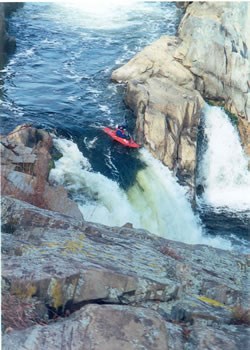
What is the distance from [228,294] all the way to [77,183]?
937 centimetres

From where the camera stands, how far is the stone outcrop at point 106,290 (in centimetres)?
632

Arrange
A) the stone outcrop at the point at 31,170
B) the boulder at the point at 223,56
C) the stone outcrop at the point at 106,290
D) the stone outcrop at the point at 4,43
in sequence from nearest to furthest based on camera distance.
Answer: the stone outcrop at the point at 106,290 → the stone outcrop at the point at 31,170 → the boulder at the point at 223,56 → the stone outcrop at the point at 4,43

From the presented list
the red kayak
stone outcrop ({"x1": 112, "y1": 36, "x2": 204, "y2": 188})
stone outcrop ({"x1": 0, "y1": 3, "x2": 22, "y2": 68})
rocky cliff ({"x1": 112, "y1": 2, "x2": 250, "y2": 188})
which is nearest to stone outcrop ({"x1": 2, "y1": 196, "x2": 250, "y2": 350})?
the red kayak

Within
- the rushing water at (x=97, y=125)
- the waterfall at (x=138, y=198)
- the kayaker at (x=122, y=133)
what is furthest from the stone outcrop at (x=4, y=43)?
the waterfall at (x=138, y=198)

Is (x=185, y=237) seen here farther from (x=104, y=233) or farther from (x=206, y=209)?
(x=104, y=233)

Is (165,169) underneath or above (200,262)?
underneath

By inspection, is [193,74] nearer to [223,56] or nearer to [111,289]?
[223,56]

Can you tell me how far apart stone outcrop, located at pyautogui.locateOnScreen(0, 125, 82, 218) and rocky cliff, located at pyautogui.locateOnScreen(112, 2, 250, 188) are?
5136 millimetres

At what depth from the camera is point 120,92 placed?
24.5 metres

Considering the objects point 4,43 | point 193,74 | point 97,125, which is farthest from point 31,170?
point 4,43

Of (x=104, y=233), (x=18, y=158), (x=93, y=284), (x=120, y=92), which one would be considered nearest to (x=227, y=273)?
(x=104, y=233)

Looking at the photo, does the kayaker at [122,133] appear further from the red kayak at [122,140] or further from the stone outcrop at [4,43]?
the stone outcrop at [4,43]

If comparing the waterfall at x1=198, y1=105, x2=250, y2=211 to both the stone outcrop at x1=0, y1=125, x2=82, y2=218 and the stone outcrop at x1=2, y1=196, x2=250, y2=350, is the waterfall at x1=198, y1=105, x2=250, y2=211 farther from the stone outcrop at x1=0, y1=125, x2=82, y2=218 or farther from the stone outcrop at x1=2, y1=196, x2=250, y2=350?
the stone outcrop at x1=2, y1=196, x2=250, y2=350

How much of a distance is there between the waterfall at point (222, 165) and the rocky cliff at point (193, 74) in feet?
2.51
